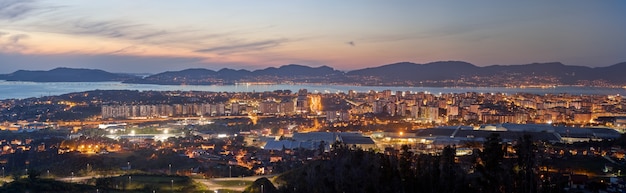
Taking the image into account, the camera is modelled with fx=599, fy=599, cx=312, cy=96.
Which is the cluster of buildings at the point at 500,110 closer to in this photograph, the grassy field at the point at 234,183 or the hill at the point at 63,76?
the grassy field at the point at 234,183

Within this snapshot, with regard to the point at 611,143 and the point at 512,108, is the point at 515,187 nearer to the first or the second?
the point at 611,143

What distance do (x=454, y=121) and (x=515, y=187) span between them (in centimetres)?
2196

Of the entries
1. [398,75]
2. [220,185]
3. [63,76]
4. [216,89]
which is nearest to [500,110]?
[220,185]

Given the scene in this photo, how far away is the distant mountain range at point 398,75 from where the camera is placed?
68.7 metres

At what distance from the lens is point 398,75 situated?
267 ft

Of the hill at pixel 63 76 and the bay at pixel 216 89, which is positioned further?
the hill at pixel 63 76

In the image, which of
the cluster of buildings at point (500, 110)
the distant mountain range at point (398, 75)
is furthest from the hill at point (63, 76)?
the cluster of buildings at point (500, 110)

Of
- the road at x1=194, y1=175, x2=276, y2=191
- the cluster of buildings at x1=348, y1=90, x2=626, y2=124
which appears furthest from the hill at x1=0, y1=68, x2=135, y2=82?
the road at x1=194, y1=175, x2=276, y2=191

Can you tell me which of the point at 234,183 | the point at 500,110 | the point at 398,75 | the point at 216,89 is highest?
the point at 398,75

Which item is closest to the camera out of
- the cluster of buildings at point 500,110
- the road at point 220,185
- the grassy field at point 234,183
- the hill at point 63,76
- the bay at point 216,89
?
the road at point 220,185

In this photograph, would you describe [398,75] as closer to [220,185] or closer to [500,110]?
[500,110]

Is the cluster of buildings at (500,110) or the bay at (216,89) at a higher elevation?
the bay at (216,89)

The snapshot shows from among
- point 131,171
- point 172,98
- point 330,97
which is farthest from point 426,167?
point 330,97

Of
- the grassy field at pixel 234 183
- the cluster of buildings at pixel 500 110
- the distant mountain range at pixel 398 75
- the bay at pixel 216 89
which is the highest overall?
the distant mountain range at pixel 398 75
